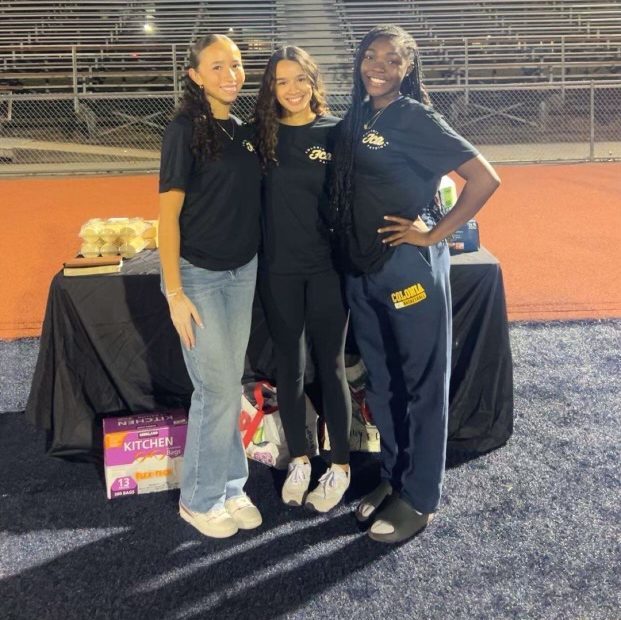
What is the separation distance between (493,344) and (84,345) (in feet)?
5.81

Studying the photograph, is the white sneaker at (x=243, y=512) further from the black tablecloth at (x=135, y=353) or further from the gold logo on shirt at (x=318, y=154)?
the gold logo on shirt at (x=318, y=154)

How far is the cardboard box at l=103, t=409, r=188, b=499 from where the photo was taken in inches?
99.2

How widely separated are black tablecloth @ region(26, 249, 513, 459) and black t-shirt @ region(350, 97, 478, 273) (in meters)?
0.82

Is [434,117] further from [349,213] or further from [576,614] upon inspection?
[576,614]

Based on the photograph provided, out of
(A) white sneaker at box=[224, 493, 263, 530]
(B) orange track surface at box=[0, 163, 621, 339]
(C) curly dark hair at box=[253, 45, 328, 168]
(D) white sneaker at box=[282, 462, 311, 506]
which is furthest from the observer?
(B) orange track surface at box=[0, 163, 621, 339]

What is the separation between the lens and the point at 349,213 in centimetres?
203

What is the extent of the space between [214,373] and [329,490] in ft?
2.26

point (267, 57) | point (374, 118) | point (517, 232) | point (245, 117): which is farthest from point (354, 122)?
point (267, 57)

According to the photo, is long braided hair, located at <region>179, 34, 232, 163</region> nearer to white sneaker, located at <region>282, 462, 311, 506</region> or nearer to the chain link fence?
white sneaker, located at <region>282, 462, 311, 506</region>

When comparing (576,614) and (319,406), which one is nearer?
(576,614)

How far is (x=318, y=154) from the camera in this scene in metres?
2.08

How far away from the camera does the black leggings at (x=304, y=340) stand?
218 centimetres

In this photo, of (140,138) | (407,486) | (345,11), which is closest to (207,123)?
(407,486)

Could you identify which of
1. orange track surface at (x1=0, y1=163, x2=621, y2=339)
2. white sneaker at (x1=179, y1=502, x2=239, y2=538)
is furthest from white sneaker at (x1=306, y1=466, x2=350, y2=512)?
orange track surface at (x1=0, y1=163, x2=621, y2=339)
